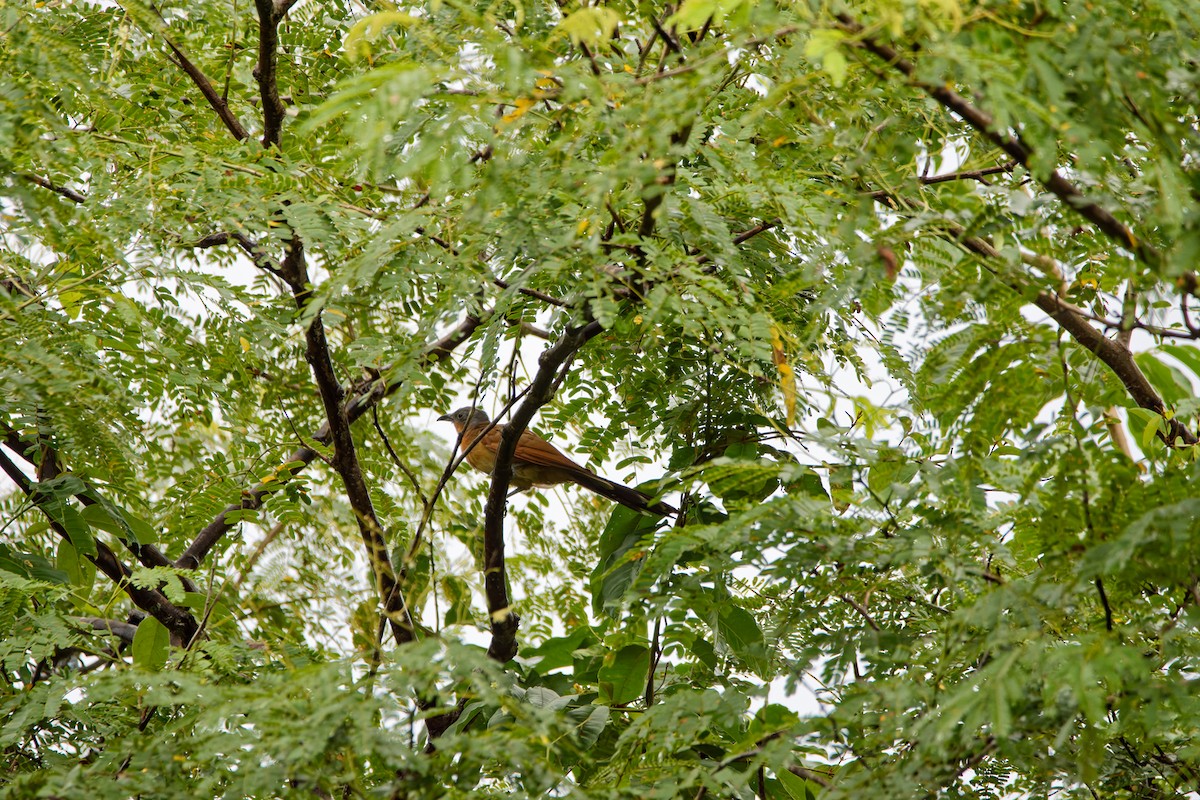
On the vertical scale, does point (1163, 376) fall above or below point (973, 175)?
below

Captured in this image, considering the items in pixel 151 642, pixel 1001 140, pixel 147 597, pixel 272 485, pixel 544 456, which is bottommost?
pixel 1001 140

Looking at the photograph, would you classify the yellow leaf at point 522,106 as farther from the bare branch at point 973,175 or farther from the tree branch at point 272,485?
the tree branch at point 272,485

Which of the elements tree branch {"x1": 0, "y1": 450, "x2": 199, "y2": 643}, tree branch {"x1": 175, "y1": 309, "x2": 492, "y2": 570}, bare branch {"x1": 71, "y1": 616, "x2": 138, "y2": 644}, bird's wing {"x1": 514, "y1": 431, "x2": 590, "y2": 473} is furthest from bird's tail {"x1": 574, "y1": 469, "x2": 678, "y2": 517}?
bare branch {"x1": 71, "y1": 616, "x2": 138, "y2": 644}

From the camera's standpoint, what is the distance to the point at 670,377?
12.3 feet

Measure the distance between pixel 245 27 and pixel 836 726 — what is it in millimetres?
3841

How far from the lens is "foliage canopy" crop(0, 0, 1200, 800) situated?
1.96 m

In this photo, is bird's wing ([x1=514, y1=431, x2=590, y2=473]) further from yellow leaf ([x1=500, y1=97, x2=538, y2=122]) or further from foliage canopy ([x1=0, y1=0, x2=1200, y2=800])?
yellow leaf ([x1=500, y1=97, x2=538, y2=122])

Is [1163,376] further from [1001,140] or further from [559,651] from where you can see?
[559,651]

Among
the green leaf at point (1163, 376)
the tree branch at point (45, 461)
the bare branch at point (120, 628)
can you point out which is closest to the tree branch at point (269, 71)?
the tree branch at point (45, 461)

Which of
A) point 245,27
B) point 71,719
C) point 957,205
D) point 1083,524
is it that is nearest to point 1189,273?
point 1083,524

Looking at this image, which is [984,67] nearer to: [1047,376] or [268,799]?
[1047,376]

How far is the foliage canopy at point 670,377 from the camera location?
196cm

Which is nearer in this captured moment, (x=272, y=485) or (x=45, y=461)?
(x=45, y=461)

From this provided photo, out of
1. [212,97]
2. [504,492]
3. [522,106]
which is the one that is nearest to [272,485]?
[504,492]
